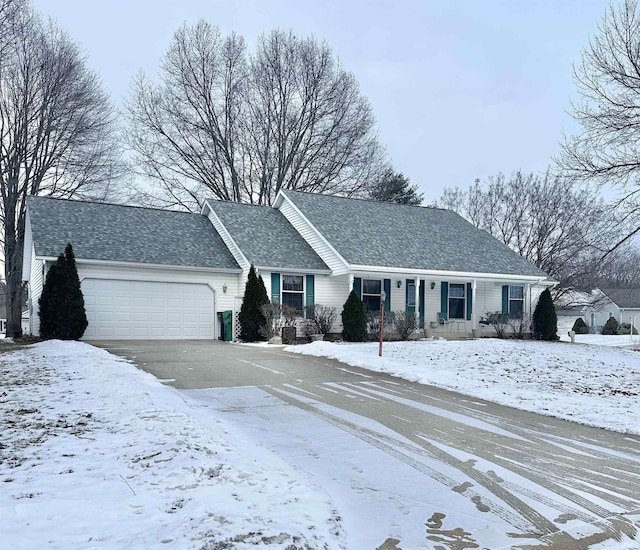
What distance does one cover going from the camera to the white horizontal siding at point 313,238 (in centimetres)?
2042

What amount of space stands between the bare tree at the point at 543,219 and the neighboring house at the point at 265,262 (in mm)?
10806

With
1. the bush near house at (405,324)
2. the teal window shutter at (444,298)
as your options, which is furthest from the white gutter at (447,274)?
the bush near house at (405,324)

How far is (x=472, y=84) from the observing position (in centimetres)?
2406

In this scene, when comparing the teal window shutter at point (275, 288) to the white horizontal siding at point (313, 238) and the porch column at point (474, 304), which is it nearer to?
the white horizontal siding at point (313, 238)

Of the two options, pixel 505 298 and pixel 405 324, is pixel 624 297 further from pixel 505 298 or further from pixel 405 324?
pixel 405 324

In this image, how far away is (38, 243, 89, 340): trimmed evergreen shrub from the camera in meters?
16.5

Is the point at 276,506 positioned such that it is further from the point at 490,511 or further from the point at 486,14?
the point at 486,14

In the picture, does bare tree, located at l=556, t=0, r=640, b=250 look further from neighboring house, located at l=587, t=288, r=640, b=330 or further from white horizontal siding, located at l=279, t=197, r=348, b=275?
neighboring house, located at l=587, t=288, r=640, b=330

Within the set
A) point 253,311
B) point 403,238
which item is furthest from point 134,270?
point 403,238

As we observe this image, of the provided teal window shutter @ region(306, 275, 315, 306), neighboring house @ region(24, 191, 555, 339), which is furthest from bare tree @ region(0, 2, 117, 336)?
teal window shutter @ region(306, 275, 315, 306)

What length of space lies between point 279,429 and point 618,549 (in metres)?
3.71

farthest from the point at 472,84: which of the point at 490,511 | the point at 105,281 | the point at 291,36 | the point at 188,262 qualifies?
the point at 490,511

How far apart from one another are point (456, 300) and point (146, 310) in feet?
40.2

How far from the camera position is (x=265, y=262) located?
19.7 metres
